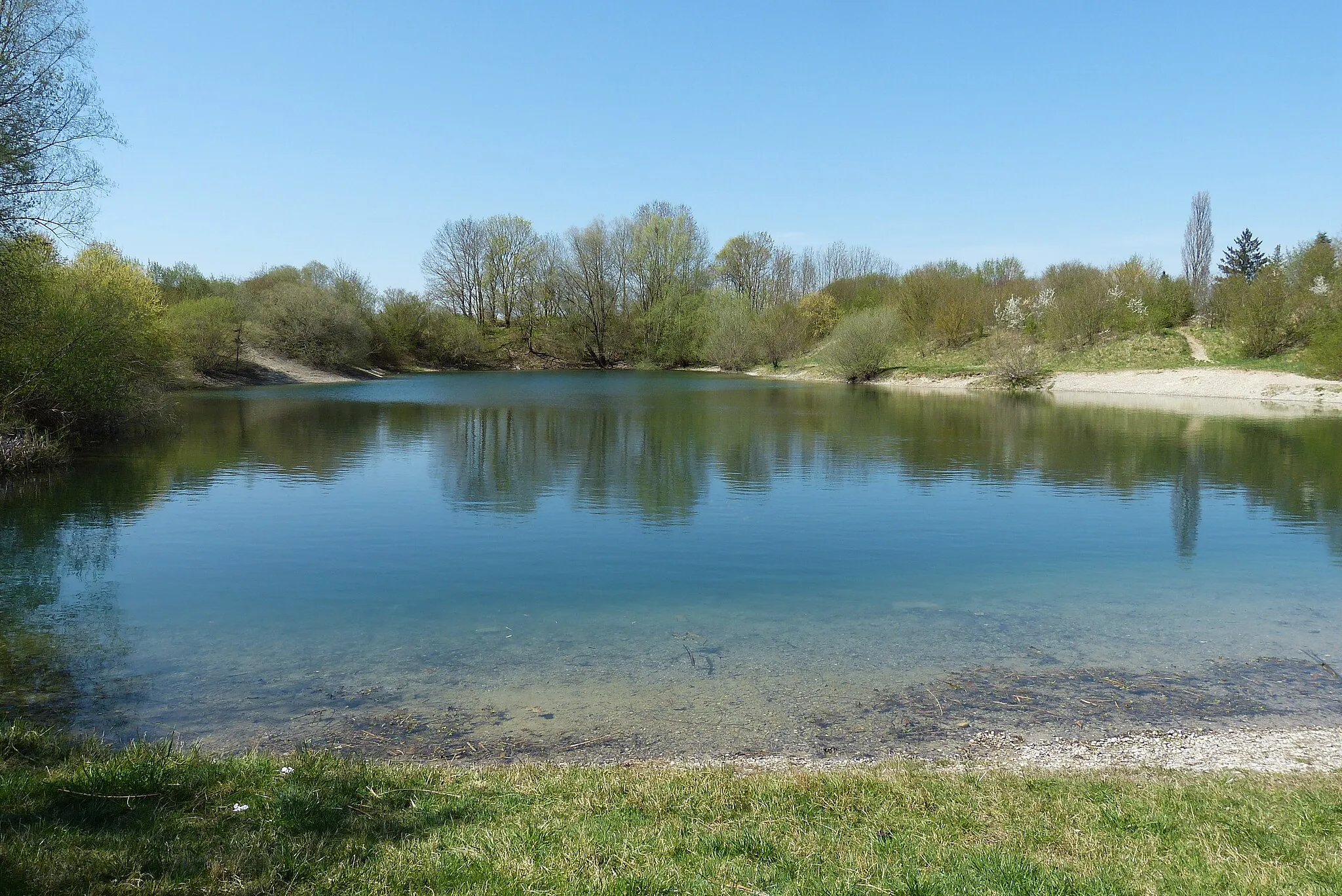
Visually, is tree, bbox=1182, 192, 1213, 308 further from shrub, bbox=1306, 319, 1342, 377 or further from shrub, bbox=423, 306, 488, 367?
shrub, bbox=423, 306, 488, 367

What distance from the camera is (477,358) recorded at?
91.2m

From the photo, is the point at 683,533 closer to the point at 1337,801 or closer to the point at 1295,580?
the point at 1295,580

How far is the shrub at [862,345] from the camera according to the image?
212ft

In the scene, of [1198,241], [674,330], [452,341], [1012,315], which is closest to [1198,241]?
[1198,241]

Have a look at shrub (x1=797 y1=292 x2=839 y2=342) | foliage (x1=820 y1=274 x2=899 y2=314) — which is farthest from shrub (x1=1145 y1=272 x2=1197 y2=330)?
shrub (x1=797 y1=292 x2=839 y2=342)

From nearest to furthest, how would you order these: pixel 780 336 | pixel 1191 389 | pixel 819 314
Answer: pixel 1191 389 → pixel 780 336 → pixel 819 314

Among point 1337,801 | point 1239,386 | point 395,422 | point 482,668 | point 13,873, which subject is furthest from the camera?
point 1239,386

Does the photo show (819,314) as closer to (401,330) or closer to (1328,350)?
(401,330)

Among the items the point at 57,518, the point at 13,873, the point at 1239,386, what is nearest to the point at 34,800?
the point at 13,873

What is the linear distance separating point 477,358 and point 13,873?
90.2 metres

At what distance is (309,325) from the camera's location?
67812 mm

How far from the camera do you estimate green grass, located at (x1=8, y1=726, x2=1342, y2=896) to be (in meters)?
3.92

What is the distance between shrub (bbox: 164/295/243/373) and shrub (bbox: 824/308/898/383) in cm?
4390

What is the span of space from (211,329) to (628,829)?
6121cm
